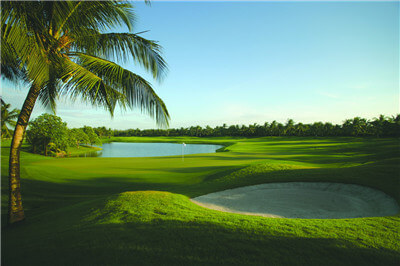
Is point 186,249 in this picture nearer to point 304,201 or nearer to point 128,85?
point 128,85

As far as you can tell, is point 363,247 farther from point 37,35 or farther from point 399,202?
point 37,35

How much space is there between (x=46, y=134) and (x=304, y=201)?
36332mm

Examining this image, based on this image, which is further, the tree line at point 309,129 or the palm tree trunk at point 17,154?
the tree line at point 309,129

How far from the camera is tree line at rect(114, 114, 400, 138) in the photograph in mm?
51156

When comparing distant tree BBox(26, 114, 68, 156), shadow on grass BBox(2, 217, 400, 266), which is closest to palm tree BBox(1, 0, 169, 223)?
shadow on grass BBox(2, 217, 400, 266)

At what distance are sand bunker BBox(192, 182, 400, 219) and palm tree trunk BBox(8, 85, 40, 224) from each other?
5000 mm

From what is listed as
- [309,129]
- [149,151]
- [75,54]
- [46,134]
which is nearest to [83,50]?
[75,54]

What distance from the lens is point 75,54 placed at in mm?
4430

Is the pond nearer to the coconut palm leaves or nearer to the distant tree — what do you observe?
the distant tree

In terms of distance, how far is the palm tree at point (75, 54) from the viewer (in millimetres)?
3168

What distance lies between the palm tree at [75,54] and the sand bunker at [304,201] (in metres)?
4.19

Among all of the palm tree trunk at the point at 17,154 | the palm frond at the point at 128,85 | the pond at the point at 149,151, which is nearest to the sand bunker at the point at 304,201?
the palm frond at the point at 128,85

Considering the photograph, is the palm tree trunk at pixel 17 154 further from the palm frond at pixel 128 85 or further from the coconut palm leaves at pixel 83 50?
the palm frond at pixel 128 85

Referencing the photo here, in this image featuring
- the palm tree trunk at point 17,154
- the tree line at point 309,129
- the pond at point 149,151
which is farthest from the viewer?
the tree line at point 309,129
